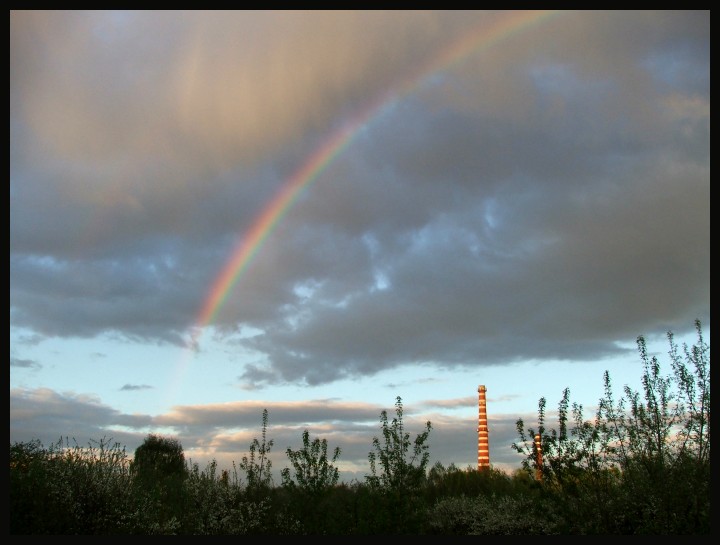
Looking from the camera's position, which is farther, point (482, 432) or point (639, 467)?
point (482, 432)

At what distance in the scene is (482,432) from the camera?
111ft

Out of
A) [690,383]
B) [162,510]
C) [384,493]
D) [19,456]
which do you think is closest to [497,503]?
[384,493]

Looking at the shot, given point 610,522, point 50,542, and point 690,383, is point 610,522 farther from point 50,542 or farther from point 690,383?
point 50,542

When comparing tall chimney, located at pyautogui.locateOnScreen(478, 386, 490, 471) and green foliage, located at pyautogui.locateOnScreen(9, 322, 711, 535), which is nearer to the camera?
green foliage, located at pyautogui.locateOnScreen(9, 322, 711, 535)

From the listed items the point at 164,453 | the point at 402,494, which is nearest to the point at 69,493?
the point at 402,494

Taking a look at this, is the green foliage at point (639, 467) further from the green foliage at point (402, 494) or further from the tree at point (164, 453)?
the tree at point (164, 453)

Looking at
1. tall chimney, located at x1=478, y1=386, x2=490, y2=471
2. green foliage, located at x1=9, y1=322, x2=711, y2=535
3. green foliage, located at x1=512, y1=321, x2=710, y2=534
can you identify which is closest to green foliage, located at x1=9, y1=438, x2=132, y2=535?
green foliage, located at x1=9, y1=322, x2=711, y2=535

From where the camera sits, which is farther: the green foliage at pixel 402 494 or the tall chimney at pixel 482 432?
the tall chimney at pixel 482 432

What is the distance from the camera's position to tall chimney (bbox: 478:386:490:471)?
33188 mm

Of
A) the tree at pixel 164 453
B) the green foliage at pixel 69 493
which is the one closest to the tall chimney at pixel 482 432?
the tree at pixel 164 453

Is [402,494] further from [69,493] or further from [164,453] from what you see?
[164,453]

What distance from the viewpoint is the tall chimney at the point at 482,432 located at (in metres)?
33.2

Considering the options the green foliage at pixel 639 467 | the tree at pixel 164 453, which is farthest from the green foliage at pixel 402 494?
the tree at pixel 164 453

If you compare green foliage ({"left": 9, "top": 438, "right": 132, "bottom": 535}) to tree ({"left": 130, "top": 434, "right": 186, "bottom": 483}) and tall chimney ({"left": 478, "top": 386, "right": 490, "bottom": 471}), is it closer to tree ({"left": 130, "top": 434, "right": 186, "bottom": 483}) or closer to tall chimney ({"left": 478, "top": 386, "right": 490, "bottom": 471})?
tree ({"left": 130, "top": 434, "right": 186, "bottom": 483})
